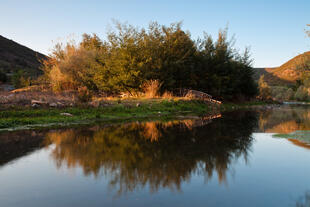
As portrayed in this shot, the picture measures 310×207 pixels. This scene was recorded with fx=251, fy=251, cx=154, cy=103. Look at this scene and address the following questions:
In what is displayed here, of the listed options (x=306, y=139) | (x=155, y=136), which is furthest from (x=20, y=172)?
(x=306, y=139)

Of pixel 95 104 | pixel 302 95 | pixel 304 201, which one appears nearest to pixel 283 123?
pixel 304 201

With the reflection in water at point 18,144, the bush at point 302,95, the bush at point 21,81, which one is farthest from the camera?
the bush at point 302,95

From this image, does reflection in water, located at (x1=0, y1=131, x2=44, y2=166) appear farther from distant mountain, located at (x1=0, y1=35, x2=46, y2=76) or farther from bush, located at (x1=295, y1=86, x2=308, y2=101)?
bush, located at (x1=295, y1=86, x2=308, y2=101)

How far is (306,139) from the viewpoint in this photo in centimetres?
769

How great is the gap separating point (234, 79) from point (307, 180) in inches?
1040

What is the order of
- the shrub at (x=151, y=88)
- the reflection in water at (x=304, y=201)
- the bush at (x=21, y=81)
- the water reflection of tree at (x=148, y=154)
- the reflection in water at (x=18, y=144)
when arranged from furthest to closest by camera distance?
the bush at (x=21, y=81) → the shrub at (x=151, y=88) → the reflection in water at (x=18, y=144) → the water reflection of tree at (x=148, y=154) → the reflection in water at (x=304, y=201)

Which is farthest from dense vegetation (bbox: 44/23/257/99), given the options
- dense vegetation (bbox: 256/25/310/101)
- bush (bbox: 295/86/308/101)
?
bush (bbox: 295/86/308/101)

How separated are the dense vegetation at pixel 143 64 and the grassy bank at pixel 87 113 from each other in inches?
159

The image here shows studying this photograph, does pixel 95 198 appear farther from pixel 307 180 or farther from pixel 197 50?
pixel 197 50

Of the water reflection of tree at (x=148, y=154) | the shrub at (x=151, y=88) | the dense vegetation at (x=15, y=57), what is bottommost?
the water reflection of tree at (x=148, y=154)

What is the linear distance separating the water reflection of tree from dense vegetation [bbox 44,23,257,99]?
41.9 feet

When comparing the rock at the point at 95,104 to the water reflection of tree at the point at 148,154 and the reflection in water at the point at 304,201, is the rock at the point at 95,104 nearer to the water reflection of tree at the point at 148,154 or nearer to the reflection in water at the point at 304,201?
the water reflection of tree at the point at 148,154

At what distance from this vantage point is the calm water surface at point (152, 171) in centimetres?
360

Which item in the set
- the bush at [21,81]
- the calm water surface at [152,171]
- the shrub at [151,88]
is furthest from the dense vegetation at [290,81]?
the bush at [21,81]
